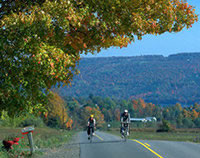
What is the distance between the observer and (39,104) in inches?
556

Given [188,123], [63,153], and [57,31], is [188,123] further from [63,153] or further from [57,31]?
[57,31]

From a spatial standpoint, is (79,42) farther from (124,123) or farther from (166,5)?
(124,123)

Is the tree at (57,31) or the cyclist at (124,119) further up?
the tree at (57,31)

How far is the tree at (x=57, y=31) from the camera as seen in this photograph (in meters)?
12.1

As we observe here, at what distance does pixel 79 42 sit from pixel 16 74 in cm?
291

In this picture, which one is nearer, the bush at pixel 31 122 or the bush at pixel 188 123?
the bush at pixel 31 122

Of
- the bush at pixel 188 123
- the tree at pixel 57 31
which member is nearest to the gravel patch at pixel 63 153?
the tree at pixel 57 31

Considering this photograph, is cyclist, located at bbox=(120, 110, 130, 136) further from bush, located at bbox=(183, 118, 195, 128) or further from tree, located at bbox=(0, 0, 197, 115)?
bush, located at bbox=(183, 118, 195, 128)

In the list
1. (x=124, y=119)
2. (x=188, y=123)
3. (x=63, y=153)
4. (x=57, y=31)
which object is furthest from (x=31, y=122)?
(x=188, y=123)

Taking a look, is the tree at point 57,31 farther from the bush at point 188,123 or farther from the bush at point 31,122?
the bush at point 188,123

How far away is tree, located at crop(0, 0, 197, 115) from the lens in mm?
12117

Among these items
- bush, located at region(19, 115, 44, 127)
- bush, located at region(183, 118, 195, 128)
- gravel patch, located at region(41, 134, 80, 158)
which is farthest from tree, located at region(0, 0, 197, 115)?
bush, located at region(183, 118, 195, 128)

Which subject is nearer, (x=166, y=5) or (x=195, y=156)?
(x=166, y=5)

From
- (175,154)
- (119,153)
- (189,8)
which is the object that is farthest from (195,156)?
(189,8)
